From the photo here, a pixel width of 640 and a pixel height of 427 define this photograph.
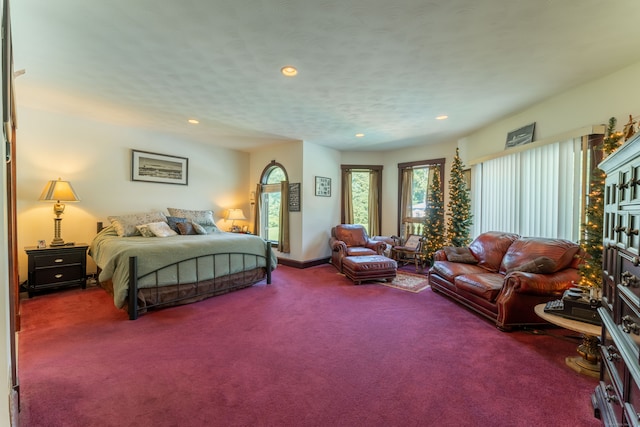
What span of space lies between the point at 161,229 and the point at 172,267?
4.41 ft

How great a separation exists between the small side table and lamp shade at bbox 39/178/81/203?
5.81 m

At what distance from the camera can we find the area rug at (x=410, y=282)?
4383 mm

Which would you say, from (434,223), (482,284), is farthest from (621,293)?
(434,223)

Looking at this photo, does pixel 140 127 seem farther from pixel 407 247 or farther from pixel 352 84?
pixel 407 247

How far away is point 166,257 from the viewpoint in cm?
338

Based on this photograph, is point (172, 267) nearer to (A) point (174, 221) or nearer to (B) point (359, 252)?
(A) point (174, 221)

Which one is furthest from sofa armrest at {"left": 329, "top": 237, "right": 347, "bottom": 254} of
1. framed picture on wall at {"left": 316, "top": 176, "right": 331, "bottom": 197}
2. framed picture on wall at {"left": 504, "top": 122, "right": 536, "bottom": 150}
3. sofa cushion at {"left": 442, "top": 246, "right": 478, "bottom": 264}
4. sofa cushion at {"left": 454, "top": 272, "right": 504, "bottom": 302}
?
framed picture on wall at {"left": 504, "top": 122, "right": 536, "bottom": 150}

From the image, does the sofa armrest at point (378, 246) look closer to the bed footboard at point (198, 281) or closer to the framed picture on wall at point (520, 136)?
the bed footboard at point (198, 281)

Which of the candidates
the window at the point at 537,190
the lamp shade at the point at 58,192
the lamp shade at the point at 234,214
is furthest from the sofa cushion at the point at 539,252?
the lamp shade at the point at 58,192

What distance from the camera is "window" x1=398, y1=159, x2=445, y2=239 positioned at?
20.5ft

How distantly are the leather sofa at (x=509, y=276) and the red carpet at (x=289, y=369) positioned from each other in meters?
0.21

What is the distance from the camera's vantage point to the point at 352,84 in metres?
3.14

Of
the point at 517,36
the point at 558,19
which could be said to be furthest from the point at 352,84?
the point at 558,19

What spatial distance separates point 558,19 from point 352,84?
176cm
